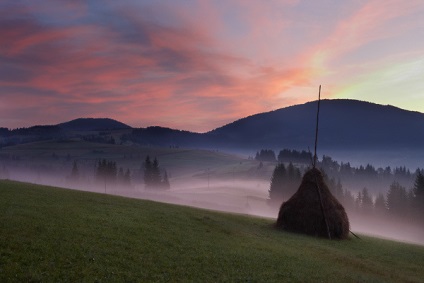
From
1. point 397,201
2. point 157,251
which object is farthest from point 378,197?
point 157,251

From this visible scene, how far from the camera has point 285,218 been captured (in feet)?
129

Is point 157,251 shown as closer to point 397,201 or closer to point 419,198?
point 419,198

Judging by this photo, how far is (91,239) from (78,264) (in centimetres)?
426

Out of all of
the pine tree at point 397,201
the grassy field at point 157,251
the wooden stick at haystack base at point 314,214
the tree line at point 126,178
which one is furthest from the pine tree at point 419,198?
the tree line at point 126,178

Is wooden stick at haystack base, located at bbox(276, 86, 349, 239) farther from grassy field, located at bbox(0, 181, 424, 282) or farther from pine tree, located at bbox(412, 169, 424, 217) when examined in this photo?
pine tree, located at bbox(412, 169, 424, 217)

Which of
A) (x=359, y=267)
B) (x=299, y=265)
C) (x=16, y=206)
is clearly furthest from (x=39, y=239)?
(x=359, y=267)

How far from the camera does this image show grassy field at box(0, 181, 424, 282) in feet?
57.1

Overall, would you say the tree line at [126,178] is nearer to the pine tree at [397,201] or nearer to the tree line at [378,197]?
the tree line at [378,197]

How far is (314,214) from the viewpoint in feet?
124

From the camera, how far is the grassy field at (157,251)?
17.4 metres

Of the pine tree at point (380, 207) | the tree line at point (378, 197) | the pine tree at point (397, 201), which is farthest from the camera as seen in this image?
the pine tree at point (380, 207)

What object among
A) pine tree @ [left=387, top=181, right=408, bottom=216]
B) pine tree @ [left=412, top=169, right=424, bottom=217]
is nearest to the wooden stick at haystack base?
pine tree @ [left=412, top=169, right=424, bottom=217]

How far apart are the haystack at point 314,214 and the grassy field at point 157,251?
2.35 meters

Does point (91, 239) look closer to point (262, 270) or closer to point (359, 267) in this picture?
point (262, 270)
